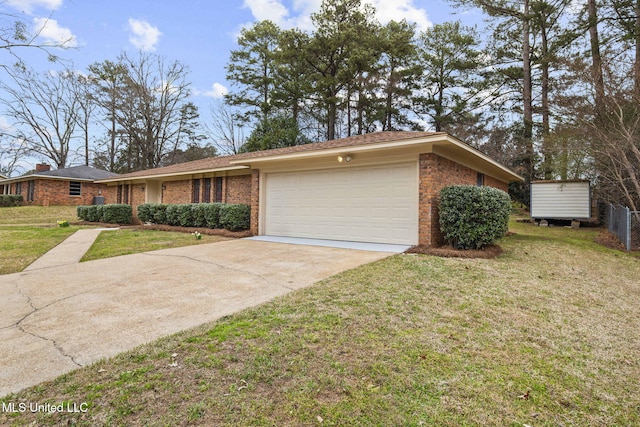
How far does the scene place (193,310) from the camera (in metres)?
3.43

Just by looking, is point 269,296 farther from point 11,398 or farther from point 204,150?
point 204,150

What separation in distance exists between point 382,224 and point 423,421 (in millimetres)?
6599

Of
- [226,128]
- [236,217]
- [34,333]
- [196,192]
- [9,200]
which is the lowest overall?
[34,333]

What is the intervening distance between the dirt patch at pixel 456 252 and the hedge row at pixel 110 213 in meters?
14.8

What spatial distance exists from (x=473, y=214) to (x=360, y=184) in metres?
2.97

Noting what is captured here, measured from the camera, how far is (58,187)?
72.6 feet

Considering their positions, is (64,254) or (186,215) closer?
(64,254)

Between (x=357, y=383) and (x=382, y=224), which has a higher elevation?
(x=382, y=224)

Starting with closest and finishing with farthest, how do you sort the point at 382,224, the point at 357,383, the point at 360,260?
the point at 357,383, the point at 360,260, the point at 382,224

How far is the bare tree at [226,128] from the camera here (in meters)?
27.0

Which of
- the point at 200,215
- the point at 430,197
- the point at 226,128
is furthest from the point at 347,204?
the point at 226,128

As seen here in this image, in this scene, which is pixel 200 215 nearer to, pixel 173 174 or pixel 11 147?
pixel 173 174

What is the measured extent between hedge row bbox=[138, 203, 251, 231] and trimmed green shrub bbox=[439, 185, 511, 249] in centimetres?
678

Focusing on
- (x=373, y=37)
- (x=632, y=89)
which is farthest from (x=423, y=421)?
(x=373, y=37)
